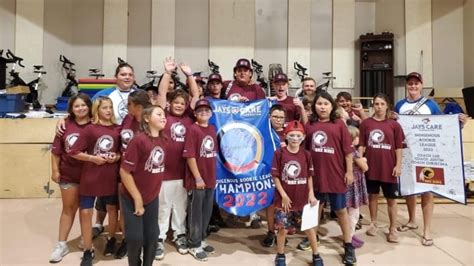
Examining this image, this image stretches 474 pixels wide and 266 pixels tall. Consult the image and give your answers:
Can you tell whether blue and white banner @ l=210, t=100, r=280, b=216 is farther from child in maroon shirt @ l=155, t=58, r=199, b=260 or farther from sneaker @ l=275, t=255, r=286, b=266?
sneaker @ l=275, t=255, r=286, b=266

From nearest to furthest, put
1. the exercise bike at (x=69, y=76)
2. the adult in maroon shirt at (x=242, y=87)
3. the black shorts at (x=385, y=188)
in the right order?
the black shorts at (x=385, y=188) < the adult in maroon shirt at (x=242, y=87) < the exercise bike at (x=69, y=76)

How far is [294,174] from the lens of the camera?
9.45 ft

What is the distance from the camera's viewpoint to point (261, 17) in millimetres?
8305

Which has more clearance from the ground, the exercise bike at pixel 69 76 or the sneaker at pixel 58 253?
the exercise bike at pixel 69 76

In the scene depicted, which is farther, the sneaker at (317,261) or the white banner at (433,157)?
the white banner at (433,157)

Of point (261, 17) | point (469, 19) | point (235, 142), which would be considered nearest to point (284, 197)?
point (235, 142)

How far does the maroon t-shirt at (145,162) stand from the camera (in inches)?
89.4

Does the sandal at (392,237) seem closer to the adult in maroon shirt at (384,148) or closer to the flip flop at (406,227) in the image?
the adult in maroon shirt at (384,148)

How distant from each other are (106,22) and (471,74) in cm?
819

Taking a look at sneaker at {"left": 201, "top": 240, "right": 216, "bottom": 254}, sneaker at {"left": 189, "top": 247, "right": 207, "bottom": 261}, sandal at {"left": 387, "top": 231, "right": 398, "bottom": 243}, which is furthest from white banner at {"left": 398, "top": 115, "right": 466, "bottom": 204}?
sneaker at {"left": 189, "top": 247, "right": 207, "bottom": 261}

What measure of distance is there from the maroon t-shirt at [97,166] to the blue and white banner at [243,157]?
964 millimetres

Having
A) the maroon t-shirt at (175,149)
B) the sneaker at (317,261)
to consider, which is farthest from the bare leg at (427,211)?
the maroon t-shirt at (175,149)

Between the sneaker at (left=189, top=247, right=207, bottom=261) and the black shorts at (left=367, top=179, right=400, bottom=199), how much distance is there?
5.93ft

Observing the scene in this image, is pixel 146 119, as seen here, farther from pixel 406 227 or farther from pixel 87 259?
pixel 406 227
